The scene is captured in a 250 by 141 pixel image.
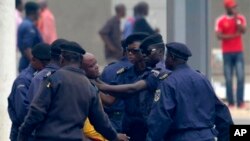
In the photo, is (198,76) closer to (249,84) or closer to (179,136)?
(179,136)

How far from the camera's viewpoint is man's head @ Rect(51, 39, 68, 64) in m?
10.5

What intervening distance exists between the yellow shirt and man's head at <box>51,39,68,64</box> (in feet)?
1.95

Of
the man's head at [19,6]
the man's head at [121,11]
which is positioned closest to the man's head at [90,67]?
the man's head at [19,6]

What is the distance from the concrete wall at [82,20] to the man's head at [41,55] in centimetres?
1217

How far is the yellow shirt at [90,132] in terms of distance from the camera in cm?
1080

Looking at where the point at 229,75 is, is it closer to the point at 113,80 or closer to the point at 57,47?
the point at 113,80

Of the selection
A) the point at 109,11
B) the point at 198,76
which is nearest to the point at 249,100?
the point at 109,11

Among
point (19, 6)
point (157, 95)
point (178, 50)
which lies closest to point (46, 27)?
point (19, 6)

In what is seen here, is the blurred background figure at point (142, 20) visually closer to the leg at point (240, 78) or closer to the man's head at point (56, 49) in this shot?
the leg at point (240, 78)

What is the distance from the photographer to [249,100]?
63.3ft

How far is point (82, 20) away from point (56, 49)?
13.6m

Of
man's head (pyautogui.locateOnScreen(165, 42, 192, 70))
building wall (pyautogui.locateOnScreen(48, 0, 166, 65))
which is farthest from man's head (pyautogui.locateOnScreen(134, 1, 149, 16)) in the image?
man's head (pyautogui.locateOnScreen(165, 42, 192, 70))

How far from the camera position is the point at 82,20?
24.2m

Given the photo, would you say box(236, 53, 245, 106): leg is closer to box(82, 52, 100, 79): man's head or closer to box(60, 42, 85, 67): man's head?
box(82, 52, 100, 79): man's head
